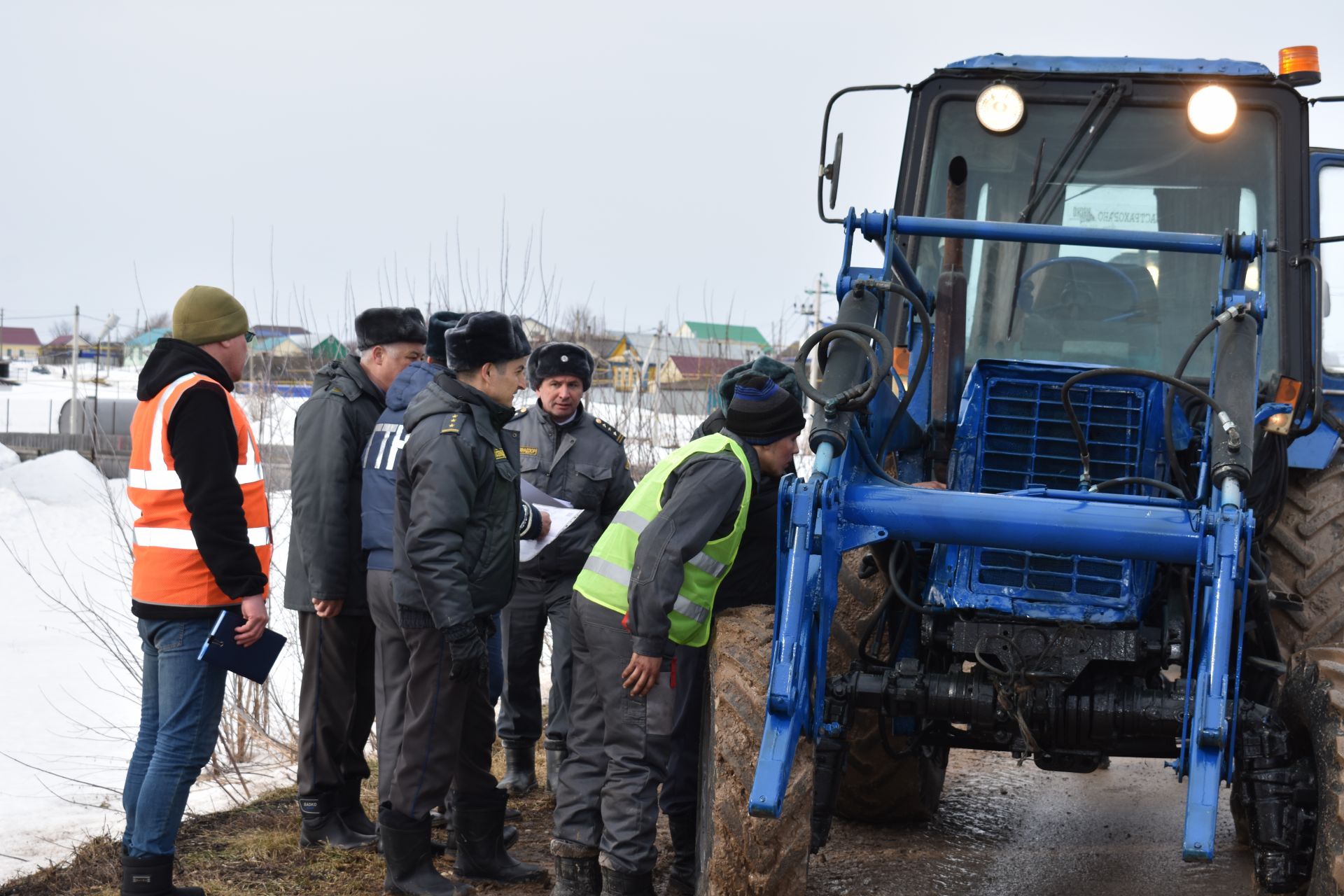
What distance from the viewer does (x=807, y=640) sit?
3369 mm

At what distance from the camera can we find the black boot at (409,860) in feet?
13.6

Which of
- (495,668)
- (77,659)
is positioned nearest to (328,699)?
(495,668)

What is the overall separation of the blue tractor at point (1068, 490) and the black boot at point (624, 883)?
9.9 inches

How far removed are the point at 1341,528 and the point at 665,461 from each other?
7.54 feet

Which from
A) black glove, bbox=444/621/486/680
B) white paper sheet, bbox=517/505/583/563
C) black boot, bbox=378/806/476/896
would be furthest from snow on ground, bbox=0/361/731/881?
black glove, bbox=444/621/486/680

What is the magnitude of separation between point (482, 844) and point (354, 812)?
71 centimetres

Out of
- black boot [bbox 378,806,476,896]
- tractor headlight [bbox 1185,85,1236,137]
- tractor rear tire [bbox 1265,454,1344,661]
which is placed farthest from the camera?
tractor headlight [bbox 1185,85,1236,137]

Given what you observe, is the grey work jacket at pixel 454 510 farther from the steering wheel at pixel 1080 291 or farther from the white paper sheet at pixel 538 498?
the steering wheel at pixel 1080 291

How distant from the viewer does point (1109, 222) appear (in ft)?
15.8

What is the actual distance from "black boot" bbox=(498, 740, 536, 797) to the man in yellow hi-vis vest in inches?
61.8

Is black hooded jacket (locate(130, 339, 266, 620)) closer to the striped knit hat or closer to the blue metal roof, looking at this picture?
the striped knit hat

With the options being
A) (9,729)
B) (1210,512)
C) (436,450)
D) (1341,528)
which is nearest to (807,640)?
(1210,512)

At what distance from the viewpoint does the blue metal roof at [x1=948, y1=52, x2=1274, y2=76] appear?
4.79 metres

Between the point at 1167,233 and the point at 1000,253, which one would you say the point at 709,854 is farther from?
the point at 1000,253
